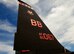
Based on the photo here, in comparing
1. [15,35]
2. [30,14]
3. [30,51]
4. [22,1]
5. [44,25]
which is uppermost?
[22,1]

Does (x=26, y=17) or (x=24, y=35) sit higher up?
(x=26, y=17)

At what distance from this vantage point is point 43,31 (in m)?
12.9

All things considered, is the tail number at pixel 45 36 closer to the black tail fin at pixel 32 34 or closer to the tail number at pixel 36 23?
the black tail fin at pixel 32 34

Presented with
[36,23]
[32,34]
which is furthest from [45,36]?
[36,23]

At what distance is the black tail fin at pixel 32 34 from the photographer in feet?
38.0

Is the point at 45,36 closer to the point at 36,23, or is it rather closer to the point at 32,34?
the point at 32,34

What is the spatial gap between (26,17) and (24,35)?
1681 mm

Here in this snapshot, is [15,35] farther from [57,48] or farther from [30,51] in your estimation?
[57,48]

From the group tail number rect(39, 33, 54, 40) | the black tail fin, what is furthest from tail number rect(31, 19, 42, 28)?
tail number rect(39, 33, 54, 40)

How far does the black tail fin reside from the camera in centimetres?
1159

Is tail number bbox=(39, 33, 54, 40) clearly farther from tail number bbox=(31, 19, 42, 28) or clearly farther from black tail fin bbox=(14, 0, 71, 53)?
tail number bbox=(31, 19, 42, 28)

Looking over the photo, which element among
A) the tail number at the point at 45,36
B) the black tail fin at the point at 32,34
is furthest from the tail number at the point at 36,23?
the tail number at the point at 45,36

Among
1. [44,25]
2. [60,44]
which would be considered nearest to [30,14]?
[44,25]

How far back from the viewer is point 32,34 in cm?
1210
